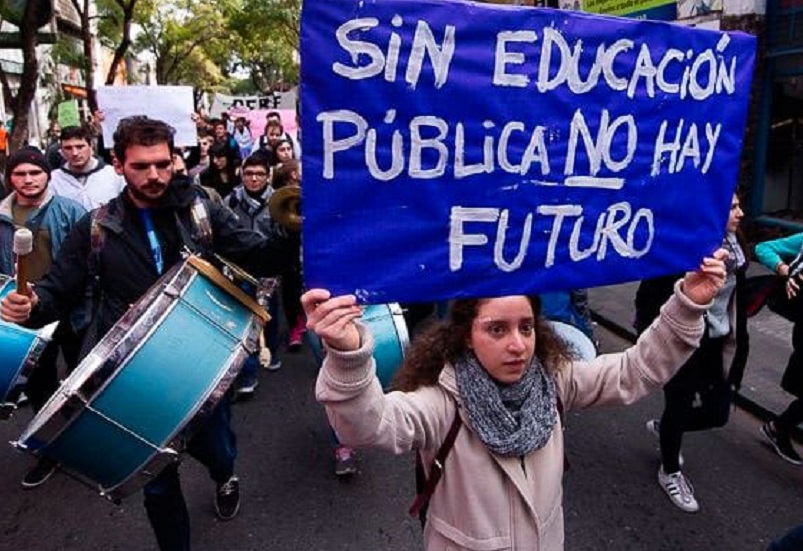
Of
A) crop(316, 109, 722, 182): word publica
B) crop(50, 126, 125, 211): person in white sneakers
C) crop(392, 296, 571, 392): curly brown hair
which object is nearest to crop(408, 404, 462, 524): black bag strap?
crop(392, 296, 571, 392): curly brown hair

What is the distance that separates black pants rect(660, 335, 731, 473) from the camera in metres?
3.50

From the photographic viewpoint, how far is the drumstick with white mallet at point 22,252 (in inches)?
85.5

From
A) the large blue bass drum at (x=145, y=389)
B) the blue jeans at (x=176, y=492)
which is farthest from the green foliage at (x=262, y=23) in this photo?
the large blue bass drum at (x=145, y=389)

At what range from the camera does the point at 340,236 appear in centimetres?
163

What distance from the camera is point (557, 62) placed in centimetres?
175

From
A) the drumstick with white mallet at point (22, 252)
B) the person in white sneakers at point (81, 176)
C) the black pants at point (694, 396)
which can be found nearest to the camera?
the drumstick with white mallet at point (22, 252)

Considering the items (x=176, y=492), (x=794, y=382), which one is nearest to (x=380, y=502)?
(x=176, y=492)

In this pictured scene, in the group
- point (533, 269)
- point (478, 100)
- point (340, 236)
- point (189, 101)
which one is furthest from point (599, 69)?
point (189, 101)

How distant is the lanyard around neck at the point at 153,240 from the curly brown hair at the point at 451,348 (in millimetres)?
1157

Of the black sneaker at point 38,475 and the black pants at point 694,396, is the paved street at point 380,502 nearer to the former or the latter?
the black sneaker at point 38,475

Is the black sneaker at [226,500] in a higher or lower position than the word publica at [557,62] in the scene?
lower

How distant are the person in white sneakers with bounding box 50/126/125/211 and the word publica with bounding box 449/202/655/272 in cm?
402

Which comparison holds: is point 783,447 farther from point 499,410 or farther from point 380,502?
point 499,410

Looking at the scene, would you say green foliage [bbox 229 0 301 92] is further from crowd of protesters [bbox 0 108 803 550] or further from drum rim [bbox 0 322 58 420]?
drum rim [bbox 0 322 58 420]
